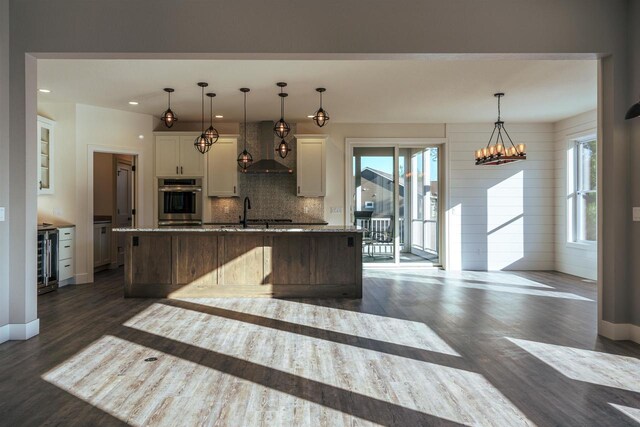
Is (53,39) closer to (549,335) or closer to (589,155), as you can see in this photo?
(549,335)

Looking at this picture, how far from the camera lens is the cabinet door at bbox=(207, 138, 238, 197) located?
7.55 meters

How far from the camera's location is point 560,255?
7.63 meters

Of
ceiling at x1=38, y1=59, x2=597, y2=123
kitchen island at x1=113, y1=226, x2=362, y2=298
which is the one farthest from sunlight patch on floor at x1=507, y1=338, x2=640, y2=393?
ceiling at x1=38, y1=59, x2=597, y2=123

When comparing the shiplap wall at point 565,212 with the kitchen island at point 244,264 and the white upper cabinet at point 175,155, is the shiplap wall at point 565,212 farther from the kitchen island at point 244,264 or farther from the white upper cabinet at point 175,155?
the white upper cabinet at point 175,155

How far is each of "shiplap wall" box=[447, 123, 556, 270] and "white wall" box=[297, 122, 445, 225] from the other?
1.97 feet

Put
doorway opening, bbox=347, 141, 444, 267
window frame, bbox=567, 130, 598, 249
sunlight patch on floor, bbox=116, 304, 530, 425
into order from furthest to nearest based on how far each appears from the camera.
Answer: doorway opening, bbox=347, 141, 444, 267 → window frame, bbox=567, 130, 598, 249 → sunlight patch on floor, bbox=116, 304, 530, 425

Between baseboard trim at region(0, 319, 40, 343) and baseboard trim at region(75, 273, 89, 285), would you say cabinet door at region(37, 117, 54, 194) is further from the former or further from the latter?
baseboard trim at region(0, 319, 40, 343)

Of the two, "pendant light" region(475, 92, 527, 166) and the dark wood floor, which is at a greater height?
"pendant light" region(475, 92, 527, 166)

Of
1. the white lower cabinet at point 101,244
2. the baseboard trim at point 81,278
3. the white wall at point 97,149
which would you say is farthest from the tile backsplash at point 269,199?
the baseboard trim at point 81,278

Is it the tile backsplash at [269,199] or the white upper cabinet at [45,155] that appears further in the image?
the tile backsplash at [269,199]

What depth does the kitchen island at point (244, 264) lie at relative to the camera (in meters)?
5.18

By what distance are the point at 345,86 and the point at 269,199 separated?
10.0 feet

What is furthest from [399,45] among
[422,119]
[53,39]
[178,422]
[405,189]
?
[405,189]

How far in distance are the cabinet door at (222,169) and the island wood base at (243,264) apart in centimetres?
249
